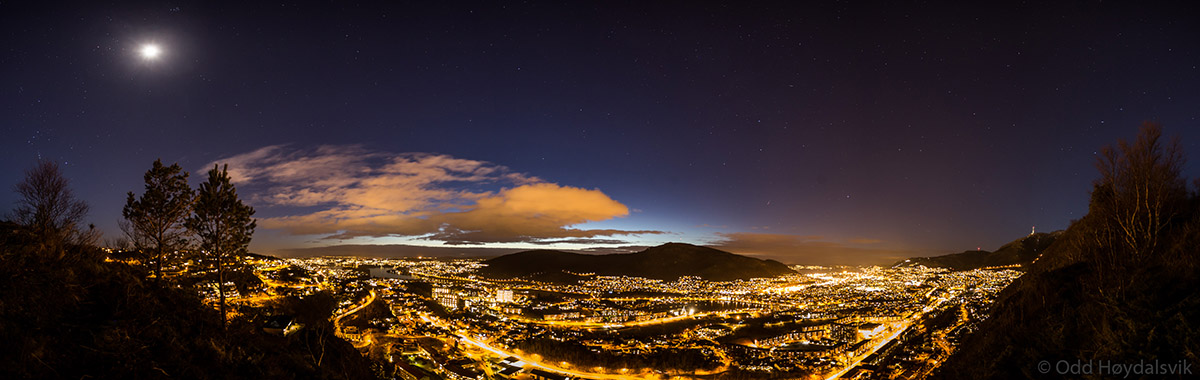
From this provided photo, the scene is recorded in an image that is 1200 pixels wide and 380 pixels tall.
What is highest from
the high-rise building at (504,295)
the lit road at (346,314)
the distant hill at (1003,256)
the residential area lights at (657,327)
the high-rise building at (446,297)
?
the distant hill at (1003,256)

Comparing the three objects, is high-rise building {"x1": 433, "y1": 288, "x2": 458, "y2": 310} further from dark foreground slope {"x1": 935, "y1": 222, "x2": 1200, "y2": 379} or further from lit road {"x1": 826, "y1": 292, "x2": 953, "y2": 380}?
dark foreground slope {"x1": 935, "y1": 222, "x2": 1200, "y2": 379}

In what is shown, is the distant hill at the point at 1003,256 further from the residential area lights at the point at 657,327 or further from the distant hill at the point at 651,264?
the distant hill at the point at 651,264

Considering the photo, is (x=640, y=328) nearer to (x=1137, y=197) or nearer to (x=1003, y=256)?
(x=1137, y=197)

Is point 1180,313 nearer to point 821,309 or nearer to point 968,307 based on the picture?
point 968,307

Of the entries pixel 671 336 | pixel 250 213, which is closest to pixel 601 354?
pixel 671 336

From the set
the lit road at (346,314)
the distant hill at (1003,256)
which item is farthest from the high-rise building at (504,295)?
the distant hill at (1003,256)

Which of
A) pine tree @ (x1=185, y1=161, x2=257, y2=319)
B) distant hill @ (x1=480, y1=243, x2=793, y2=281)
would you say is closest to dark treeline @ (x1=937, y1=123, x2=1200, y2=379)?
pine tree @ (x1=185, y1=161, x2=257, y2=319)
